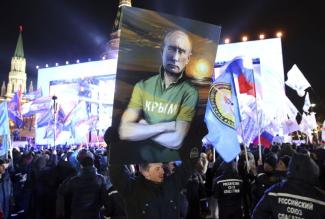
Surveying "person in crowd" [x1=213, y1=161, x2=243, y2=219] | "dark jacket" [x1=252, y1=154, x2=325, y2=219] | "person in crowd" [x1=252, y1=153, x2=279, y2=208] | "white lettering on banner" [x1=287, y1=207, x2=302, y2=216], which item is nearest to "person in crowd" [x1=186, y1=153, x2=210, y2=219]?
"person in crowd" [x1=213, y1=161, x2=243, y2=219]

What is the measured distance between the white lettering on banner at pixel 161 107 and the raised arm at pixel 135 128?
0.32ft

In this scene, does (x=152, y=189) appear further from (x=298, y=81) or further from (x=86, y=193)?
(x=298, y=81)

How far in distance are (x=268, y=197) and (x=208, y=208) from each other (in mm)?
3487

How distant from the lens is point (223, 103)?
714cm

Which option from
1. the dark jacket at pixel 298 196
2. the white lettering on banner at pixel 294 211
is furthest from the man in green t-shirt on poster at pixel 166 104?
the white lettering on banner at pixel 294 211

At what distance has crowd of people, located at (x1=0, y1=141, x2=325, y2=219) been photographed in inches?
135

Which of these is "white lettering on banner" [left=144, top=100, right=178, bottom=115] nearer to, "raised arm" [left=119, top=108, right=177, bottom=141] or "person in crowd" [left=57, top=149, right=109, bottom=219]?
"raised arm" [left=119, top=108, right=177, bottom=141]

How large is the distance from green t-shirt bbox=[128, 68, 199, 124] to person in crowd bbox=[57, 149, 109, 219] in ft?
8.01

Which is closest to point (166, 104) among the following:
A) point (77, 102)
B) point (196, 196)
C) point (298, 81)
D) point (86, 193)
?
point (86, 193)

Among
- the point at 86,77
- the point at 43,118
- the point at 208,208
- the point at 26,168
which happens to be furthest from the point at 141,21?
the point at 86,77

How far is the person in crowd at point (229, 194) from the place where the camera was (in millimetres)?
6172

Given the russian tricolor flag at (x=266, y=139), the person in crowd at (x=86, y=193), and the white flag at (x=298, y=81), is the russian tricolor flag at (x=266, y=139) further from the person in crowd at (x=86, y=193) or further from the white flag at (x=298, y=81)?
the person in crowd at (x=86, y=193)

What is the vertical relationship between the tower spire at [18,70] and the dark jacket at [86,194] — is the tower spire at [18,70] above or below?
above

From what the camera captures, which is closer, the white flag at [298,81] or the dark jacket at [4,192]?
the dark jacket at [4,192]
